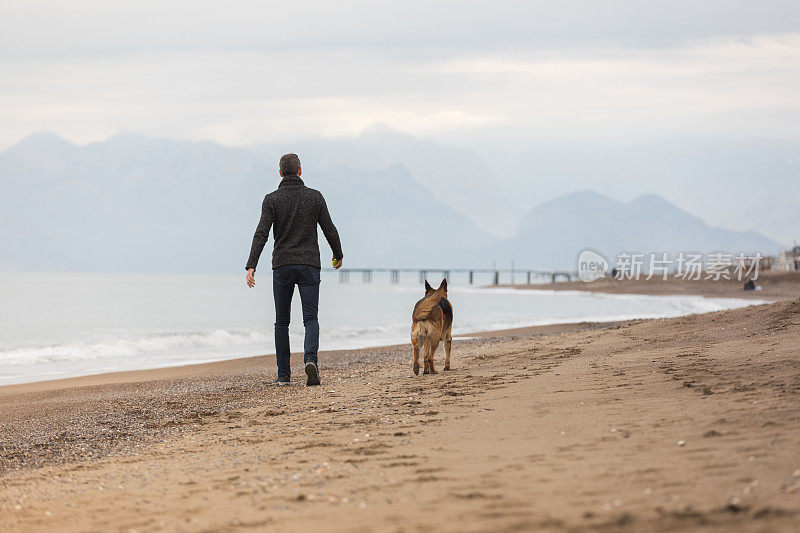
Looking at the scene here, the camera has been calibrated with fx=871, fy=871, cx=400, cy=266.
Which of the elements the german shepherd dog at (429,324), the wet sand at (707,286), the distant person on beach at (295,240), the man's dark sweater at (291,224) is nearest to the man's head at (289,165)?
the distant person on beach at (295,240)

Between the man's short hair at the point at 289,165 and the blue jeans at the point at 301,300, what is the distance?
1.07m

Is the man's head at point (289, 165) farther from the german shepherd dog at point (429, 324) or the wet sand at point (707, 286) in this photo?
the wet sand at point (707, 286)

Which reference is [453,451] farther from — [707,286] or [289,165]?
[707,286]

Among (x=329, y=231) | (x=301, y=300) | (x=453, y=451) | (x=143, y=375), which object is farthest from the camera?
(x=143, y=375)

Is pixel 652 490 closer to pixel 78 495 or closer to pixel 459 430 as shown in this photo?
pixel 459 430

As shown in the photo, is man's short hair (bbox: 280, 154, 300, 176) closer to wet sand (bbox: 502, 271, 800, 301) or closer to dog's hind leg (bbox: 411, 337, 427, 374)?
dog's hind leg (bbox: 411, 337, 427, 374)

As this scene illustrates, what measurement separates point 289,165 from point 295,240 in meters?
0.86

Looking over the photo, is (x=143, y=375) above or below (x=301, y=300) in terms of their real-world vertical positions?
below

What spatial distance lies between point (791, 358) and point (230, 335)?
65.2 ft

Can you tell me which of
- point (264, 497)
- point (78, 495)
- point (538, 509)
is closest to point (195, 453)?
point (78, 495)

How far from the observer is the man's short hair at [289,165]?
31.7 feet

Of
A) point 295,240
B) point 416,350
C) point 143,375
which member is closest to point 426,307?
point 416,350

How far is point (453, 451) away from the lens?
5.09 meters

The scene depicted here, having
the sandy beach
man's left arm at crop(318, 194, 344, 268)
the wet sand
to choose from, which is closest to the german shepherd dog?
the sandy beach
